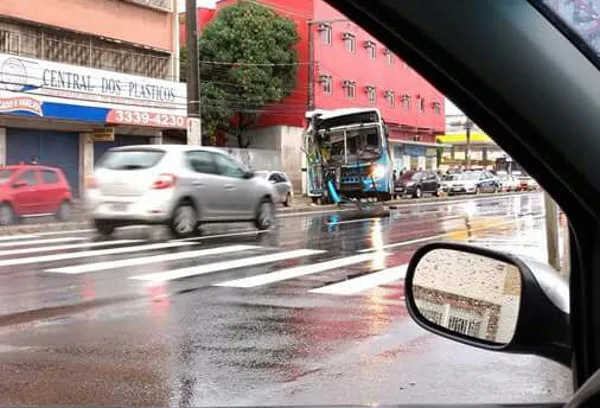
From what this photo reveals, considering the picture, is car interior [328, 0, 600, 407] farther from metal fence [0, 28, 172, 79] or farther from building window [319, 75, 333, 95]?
metal fence [0, 28, 172, 79]

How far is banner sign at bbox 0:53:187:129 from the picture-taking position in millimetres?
22797

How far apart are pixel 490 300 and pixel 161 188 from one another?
11.9 meters

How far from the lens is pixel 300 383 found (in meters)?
5.00

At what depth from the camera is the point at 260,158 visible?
34.0 m

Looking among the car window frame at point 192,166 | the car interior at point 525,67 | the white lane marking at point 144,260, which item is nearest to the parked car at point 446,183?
the car window frame at point 192,166

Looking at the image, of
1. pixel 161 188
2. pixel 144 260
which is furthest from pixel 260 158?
pixel 144 260

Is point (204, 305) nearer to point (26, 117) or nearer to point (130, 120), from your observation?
point (26, 117)

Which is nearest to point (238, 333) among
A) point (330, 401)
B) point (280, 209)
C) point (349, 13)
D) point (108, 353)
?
point (108, 353)

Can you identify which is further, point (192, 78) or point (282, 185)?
point (282, 185)

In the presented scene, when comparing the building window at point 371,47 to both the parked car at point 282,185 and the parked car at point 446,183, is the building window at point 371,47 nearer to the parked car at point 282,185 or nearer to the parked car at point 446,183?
the parked car at point 282,185

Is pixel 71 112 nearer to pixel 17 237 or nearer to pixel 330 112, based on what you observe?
pixel 330 112

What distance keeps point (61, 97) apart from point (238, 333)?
19.5 m

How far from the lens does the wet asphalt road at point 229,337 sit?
15.8 feet

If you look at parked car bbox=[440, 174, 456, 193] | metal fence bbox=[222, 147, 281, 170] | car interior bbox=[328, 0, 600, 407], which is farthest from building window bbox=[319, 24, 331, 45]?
parked car bbox=[440, 174, 456, 193]
